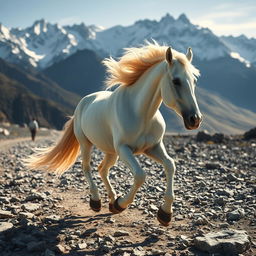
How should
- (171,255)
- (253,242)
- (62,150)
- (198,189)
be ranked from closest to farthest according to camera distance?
(171,255) < (253,242) < (62,150) < (198,189)

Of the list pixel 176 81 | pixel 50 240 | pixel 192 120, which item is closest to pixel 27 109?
pixel 50 240

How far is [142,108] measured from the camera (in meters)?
6.70

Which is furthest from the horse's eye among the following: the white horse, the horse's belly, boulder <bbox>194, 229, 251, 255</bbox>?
boulder <bbox>194, 229, 251, 255</bbox>

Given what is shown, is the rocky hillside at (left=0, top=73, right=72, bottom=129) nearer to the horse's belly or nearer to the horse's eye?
the horse's belly

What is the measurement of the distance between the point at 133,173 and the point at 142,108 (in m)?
1.22

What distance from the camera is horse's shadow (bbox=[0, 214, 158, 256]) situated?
19.5ft

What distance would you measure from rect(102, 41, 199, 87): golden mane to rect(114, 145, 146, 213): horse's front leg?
154cm

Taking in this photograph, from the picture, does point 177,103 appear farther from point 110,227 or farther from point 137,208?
point 137,208

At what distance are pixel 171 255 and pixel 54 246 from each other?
6.45ft

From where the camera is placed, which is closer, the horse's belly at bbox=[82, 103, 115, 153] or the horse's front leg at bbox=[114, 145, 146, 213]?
the horse's front leg at bbox=[114, 145, 146, 213]

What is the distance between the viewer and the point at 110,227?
24.1 feet

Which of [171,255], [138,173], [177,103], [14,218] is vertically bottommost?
[14,218]

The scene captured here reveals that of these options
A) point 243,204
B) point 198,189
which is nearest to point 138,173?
point 243,204

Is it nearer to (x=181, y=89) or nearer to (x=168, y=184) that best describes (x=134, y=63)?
(x=181, y=89)
